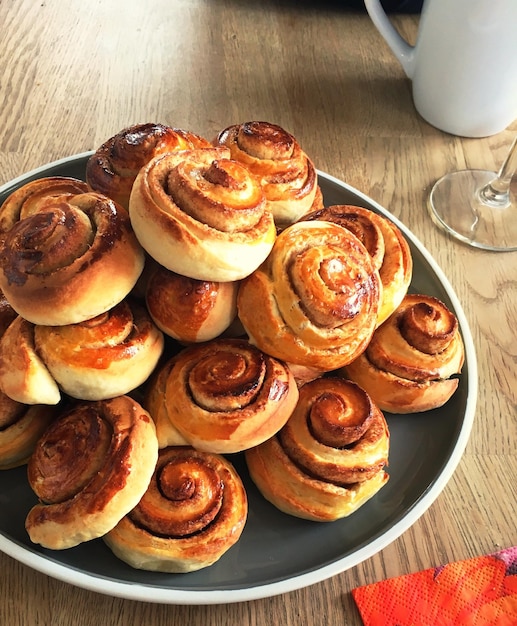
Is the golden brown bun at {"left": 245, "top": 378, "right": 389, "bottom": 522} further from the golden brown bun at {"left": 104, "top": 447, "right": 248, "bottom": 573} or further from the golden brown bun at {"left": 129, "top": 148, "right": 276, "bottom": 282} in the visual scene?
the golden brown bun at {"left": 129, "top": 148, "right": 276, "bottom": 282}

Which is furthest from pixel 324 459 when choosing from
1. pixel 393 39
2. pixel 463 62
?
pixel 393 39

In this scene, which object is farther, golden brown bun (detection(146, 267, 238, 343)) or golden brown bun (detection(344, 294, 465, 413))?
golden brown bun (detection(344, 294, 465, 413))

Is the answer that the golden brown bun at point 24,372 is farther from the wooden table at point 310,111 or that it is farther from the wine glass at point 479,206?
the wine glass at point 479,206

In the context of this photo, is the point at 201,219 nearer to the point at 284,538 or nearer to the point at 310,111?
the point at 284,538

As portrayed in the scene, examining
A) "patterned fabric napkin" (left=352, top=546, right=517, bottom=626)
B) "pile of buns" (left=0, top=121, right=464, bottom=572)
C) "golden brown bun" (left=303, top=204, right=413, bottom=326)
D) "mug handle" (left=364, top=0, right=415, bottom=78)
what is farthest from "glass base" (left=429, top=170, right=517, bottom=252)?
"patterned fabric napkin" (left=352, top=546, right=517, bottom=626)

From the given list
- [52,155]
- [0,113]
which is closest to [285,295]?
[52,155]

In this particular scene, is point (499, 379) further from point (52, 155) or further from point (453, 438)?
point (52, 155)

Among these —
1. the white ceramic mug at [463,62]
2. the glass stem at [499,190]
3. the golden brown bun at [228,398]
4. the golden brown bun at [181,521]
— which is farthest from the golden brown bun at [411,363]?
the white ceramic mug at [463,62]
